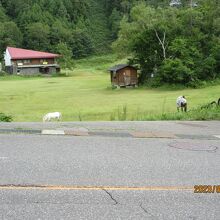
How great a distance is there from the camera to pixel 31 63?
90.3 m

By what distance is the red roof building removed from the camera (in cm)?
8969

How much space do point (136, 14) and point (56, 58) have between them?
41.3m

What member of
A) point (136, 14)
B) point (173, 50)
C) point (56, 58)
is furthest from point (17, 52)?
point (173, 50)

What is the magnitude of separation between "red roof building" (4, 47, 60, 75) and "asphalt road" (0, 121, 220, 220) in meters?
80.8

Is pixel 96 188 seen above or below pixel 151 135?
above

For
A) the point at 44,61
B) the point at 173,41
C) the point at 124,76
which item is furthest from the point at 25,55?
the point at 173,41

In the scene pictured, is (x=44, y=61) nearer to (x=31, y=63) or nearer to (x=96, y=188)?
(x=31, y=63)

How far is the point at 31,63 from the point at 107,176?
8562 cm

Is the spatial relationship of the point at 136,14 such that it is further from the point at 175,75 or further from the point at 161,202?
the point at 161,202

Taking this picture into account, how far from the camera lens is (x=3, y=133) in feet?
37.5

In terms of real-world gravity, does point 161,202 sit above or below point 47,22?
below
